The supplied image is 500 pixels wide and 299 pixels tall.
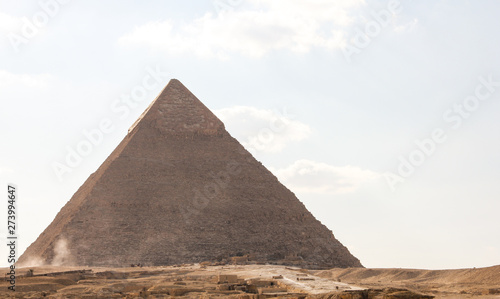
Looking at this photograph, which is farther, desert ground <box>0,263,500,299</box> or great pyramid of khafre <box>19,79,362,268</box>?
great pyramid of khafre <box>19,79,362,268</box>

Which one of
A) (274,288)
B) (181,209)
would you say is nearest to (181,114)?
(181,209)

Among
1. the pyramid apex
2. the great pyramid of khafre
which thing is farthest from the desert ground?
the pyramid apex

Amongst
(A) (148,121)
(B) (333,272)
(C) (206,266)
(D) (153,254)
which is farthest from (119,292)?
(A) (148,121)

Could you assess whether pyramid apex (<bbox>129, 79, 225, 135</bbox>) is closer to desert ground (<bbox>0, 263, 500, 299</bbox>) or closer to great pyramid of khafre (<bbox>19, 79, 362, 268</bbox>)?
great pyramid of khafre (<bbox>19, 79, 362, 268</bbox>)

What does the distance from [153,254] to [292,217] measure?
1185 cm

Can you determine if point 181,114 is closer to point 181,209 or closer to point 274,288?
point 181,209

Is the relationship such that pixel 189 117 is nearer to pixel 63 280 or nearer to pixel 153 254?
pixel 153 254

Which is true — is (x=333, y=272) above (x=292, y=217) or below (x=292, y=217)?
below

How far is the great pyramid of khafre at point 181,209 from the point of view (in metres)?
51.3

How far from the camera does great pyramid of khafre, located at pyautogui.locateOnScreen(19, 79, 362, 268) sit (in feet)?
168

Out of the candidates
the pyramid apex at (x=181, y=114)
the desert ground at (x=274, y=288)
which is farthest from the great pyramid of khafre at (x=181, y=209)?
the desert ground at (x=274, y=288)

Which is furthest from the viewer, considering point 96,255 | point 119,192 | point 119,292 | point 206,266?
point 119,192

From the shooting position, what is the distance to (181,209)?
55.5m

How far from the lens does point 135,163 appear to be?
58.8m
